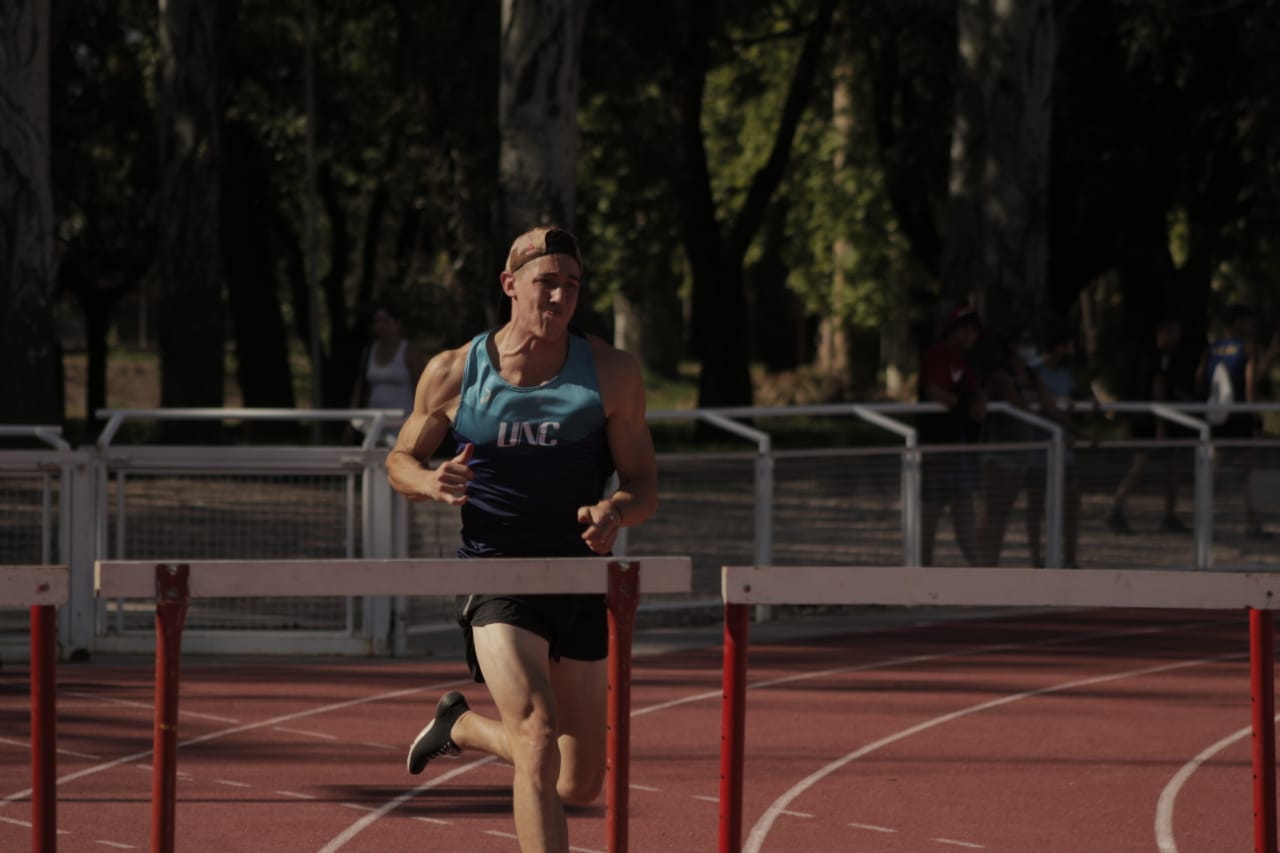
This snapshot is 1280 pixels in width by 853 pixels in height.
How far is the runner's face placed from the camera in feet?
20.0

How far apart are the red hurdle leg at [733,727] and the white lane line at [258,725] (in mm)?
3509

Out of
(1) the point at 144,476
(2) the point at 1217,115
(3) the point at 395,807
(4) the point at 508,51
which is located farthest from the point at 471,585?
(2) the point at 1217,115

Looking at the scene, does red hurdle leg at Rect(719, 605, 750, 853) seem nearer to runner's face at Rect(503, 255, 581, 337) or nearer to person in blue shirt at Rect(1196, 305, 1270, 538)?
runner's face at Rect(503, 255, 581, 337)

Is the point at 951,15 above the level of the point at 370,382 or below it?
above

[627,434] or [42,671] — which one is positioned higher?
[627,434]

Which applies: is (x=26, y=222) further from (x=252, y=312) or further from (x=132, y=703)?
(x=252, y=312)

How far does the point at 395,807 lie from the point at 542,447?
8.58ft

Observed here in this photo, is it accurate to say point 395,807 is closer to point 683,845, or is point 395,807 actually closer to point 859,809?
point 683,845

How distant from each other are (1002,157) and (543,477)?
16153mm

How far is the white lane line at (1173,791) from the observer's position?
312 inches

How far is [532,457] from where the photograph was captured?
6.16 metres

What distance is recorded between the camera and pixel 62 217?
4106 centimetres

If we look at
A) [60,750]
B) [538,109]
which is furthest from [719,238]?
[60,750]

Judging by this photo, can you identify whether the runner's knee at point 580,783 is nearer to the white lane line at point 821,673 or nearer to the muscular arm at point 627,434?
the muscular arm at point 627,434
